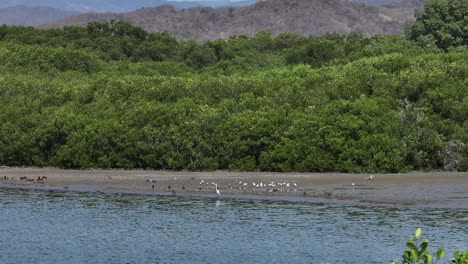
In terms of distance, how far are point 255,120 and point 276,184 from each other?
7027mm

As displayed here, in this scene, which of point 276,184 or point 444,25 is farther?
point 444,25

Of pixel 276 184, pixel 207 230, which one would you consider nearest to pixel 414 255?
pixel 207 230

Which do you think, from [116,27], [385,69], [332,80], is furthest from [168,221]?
[116,27]

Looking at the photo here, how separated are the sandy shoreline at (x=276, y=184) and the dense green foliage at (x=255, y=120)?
1241 mm

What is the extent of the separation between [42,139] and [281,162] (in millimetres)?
14695

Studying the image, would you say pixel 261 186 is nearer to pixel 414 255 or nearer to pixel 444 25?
pixel 414 255

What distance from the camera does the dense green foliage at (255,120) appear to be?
48938 mm

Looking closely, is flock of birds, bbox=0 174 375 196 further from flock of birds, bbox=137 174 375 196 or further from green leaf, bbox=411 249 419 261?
green leaf, bbox=411 249 419 261

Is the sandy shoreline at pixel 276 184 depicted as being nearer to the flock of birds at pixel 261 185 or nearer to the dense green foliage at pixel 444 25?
the flock of birds at pixel 261 185

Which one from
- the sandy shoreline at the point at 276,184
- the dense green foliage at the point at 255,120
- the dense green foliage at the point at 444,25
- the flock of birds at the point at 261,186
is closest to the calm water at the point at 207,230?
the sandy shoreline at the point at 276,184

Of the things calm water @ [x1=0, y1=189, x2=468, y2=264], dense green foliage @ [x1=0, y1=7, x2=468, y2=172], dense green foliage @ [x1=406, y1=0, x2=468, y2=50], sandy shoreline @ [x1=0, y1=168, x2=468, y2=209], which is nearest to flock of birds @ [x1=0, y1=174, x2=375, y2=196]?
sandy shoreline @ [x1=0, y1=168, x2=468, y2=209]

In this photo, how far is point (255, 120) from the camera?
170 ft

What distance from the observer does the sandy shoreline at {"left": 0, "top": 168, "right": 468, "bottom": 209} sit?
41.9 metres

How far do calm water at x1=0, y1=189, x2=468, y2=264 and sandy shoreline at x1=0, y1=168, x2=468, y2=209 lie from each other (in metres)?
1.43
